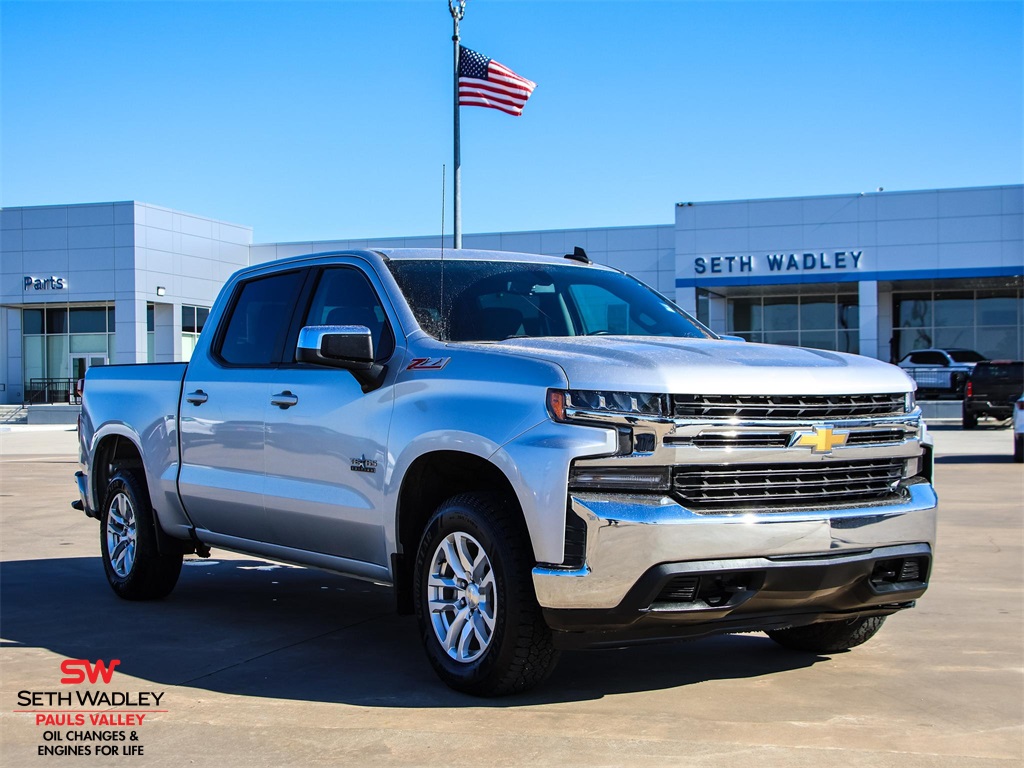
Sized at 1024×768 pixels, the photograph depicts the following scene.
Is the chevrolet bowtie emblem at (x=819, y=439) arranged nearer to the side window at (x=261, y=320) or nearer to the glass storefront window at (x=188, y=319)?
the side window at (x=261, y=320)

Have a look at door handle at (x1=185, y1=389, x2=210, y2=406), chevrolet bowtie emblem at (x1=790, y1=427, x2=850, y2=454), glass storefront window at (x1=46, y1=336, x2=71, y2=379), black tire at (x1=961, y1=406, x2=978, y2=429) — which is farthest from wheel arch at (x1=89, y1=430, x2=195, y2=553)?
A: glass storefront window at (x1=46, y1=336, x2=71, y2=379)

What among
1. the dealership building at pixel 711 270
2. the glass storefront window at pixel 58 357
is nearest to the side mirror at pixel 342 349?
the dealership building at pixel 711 270

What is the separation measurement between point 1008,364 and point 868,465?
93.1 ft

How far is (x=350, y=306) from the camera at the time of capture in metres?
6.18

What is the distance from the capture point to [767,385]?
4.75m

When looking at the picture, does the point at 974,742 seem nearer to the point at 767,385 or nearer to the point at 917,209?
the point at 767,385

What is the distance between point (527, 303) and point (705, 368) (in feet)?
5.11

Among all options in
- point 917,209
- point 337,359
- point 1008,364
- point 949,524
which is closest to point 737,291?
point 917,209

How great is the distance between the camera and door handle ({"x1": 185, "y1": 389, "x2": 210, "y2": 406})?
6868mm

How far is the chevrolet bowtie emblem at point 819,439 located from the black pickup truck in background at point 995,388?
91.9 ft

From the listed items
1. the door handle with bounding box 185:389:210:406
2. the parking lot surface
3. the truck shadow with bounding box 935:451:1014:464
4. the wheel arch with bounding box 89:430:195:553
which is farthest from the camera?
the truck shadow with bounding box 935:451:1014:464

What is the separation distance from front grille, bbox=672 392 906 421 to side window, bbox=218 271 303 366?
2.70 meters

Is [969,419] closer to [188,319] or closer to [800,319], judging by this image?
[800,319]

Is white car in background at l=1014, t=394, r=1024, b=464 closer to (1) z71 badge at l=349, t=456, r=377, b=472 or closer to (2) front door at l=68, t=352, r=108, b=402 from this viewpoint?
(1) z71 badge at l=349, t=456, r=377, b=472
